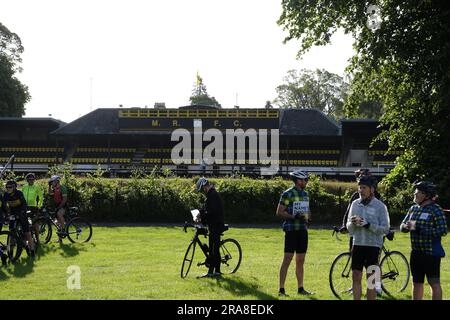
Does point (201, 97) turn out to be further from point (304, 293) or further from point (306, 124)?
point (304, 293)

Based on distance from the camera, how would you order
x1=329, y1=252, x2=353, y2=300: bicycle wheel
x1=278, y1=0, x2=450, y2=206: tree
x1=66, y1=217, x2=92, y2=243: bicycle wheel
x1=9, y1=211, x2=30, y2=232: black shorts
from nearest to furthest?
x1=329, y1=252, x2=353, y2=300: bicycle wheel < x1=9, y1=211, x2=30, y2=232: black shorts < x1=66, y1=217, x2=92, y2=243: bicycle wheel < x1=278, y1=0, x2=450, y2=206: tree

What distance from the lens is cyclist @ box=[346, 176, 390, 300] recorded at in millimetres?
7520

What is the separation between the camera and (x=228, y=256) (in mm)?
11555

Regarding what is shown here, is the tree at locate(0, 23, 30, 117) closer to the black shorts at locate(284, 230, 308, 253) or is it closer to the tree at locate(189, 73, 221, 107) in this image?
the tree at locate(189, 73, 221, 107)

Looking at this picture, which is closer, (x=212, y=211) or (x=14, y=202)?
(x=212, y=211)

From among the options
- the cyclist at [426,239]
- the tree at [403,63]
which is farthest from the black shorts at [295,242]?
the tree at [403,63]

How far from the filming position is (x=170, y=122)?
41.5m

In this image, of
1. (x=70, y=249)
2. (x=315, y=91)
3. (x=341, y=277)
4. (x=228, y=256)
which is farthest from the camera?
(x=315, y=91)

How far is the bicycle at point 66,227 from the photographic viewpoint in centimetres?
1573

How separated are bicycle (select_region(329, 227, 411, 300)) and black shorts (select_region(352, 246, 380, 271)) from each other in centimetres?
136

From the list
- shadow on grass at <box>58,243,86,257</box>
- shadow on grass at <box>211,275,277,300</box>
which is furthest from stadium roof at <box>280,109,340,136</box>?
shadow on grass at <box>211,275,277,300</box>

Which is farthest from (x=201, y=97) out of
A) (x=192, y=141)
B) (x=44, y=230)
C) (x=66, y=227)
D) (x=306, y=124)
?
(x=44, y=230)

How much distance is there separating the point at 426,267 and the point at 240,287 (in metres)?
3.54

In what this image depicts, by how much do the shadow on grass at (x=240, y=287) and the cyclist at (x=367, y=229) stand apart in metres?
1.95
